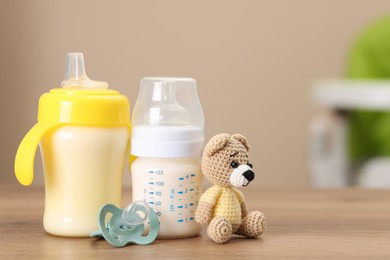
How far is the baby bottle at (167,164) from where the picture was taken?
2.43 ft

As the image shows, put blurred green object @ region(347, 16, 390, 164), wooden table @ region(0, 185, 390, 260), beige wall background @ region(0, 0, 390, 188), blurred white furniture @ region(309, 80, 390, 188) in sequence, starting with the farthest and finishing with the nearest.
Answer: beige wall background @ region(0, 0, 390, 188) < blurred green object @ region(347, 16, 390, 164) < blurred white furniture @ region(309, 80, 390, 188) < wooden table @ region(0, 185, 390, 260)

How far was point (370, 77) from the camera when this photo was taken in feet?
7.31

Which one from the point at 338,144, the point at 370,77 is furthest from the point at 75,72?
the point at 370,77

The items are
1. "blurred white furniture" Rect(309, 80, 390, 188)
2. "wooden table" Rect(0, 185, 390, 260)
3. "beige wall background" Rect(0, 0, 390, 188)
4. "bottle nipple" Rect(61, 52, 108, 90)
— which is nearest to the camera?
"wooden table" Rect(0, 185, 390, 260)

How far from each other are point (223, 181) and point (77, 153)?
148mm

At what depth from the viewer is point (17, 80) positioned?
2367 millimetres

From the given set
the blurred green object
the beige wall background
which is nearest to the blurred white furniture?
the blurred green object

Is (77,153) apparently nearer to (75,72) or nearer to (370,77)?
(75,72)

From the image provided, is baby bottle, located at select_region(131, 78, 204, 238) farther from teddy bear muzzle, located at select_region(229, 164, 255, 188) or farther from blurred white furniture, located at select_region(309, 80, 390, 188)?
blurred white furniture, located at select_region(309, 80, 390, 188)

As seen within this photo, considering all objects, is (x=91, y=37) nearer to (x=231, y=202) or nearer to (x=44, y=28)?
(x=44, y=28)

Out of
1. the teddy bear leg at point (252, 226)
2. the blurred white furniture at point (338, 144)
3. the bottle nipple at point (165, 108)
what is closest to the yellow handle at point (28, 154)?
the bottle nipple at point (165, 108)

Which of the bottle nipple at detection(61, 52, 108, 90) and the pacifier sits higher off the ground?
the bottle nipple at detection(61, 52, 108, 90)

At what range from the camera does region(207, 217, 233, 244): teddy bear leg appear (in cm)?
73

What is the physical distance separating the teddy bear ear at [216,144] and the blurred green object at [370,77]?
1.46m
